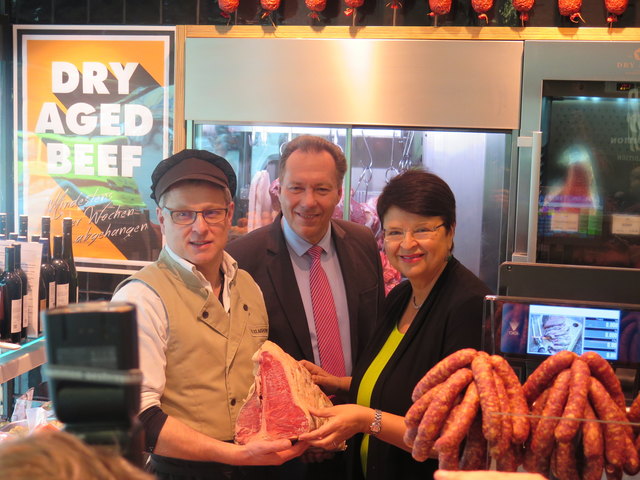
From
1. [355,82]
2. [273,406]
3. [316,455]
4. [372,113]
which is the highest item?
[355,82]

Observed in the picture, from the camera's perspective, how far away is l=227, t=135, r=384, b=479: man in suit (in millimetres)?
2707

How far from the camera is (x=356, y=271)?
2.90 metres

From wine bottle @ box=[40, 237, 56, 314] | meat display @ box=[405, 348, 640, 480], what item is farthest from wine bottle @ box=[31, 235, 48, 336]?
meat display @ box=[405, 348, 640, 480]

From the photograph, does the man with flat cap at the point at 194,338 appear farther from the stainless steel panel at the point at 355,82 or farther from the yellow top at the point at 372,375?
the stainless steel panel at the point at 355,82

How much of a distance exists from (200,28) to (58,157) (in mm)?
1257

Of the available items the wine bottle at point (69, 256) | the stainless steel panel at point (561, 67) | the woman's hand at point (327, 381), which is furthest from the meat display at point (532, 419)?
the stainless steel panel at point (561, 67)

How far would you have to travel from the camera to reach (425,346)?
2023 mm

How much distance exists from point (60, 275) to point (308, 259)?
3.22ft

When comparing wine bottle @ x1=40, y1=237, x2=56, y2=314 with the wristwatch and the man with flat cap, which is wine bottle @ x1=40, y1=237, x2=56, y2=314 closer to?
the man with flat cap

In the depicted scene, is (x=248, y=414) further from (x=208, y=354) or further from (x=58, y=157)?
(x=58, y=157)

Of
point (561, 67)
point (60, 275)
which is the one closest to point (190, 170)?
point (60, 275)

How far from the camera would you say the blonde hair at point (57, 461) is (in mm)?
565

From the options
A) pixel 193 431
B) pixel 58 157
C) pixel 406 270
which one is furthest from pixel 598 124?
pixel 58 157

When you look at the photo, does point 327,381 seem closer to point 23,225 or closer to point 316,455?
point 316,455
